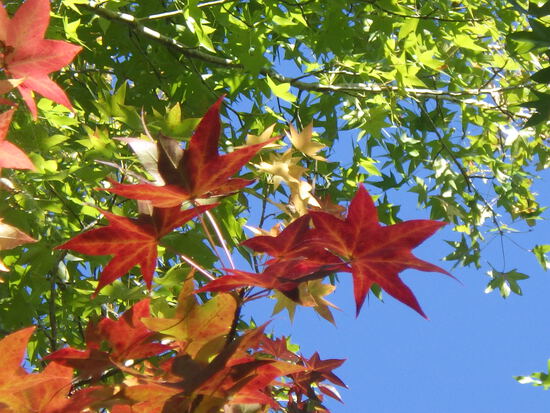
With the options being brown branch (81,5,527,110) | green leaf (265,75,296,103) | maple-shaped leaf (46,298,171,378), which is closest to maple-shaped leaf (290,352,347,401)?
maple-shaped leaf (46,298,171,378)

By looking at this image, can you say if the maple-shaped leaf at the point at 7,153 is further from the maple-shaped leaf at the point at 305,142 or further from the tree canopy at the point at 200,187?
the maple-shaped leaf at the point at 305,142

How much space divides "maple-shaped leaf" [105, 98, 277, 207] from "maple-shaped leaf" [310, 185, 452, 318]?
0.09 m

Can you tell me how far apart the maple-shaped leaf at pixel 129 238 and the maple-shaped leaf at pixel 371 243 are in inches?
5.1

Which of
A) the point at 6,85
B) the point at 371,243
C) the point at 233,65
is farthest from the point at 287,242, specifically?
the point at 233,65

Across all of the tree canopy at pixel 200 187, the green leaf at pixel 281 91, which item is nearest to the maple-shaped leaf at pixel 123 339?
the tree canopy at pixel 200 187

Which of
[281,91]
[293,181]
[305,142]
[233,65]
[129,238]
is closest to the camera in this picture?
[129,238]

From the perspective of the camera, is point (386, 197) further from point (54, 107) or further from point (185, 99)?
point (54, 107)

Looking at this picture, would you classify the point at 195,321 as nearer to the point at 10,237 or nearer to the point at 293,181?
the point at 10,237

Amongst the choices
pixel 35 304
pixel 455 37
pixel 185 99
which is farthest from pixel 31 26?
pixel 455 37

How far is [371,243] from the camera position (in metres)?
0.59

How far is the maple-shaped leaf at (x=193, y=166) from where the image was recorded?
59 cm

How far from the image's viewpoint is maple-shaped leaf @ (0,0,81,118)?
28.1 inches

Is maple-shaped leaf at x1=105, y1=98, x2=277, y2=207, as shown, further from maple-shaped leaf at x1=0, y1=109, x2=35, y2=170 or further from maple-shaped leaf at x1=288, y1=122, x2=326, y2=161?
maple-shaped leaf at x1=288, y1=122, x2=326, y2=161

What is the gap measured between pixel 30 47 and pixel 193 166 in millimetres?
273
